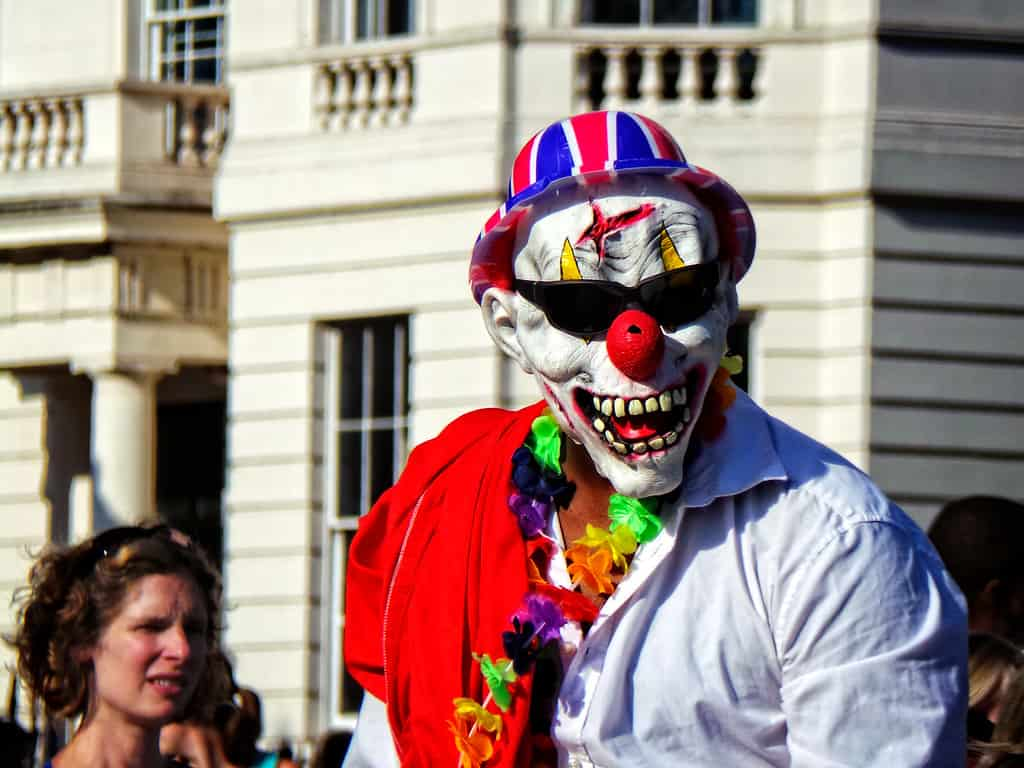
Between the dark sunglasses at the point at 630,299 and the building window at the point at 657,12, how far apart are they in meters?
10.5

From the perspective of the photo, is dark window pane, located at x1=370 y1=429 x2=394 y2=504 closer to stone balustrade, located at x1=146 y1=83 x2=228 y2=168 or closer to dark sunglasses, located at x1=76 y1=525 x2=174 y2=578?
stone balustrade, located at x1=146 y1=83 x2=228 y2=168

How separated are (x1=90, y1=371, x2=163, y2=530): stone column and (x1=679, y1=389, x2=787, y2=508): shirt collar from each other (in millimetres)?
12948

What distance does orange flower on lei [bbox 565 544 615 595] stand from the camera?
3855 mm

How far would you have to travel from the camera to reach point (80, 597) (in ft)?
17.6

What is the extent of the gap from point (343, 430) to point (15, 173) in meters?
3.56

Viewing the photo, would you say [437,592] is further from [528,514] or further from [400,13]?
[400,13]

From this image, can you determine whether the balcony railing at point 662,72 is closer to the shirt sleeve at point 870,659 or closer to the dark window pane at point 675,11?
the dark window pane at point 675,11

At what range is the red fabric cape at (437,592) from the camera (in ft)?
12.8

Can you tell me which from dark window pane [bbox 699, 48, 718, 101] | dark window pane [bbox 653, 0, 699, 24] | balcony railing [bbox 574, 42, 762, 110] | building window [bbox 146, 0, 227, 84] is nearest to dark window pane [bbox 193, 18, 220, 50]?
building window [bbox 146, 0, 227, 84]

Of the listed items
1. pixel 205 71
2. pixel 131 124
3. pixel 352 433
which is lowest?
pixel 352 433

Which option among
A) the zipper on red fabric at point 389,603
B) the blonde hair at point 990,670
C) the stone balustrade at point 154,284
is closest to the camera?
the zipper on red fabric at point 389,603

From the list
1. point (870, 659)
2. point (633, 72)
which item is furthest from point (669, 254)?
point (633, 72)

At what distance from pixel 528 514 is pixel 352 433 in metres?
10.7

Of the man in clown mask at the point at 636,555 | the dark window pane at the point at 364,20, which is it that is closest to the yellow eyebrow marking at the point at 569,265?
the man in clown mask at the point at 636,555
